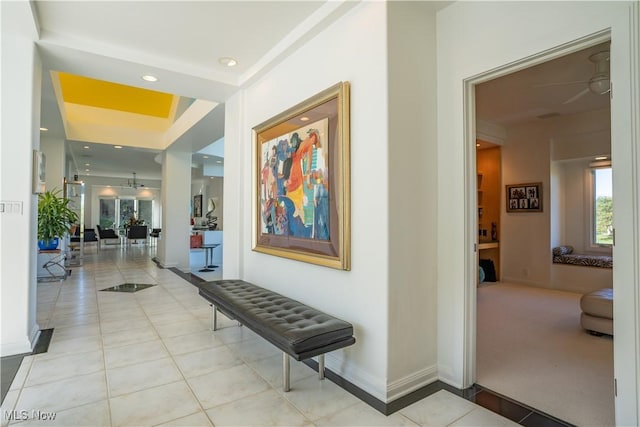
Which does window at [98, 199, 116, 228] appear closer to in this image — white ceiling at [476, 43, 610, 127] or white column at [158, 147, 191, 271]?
white column at [158, 147, 191, 271]

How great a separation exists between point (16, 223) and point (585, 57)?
222 inches

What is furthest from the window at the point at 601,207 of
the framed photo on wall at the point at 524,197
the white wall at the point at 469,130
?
the white wall at the point at 469,130

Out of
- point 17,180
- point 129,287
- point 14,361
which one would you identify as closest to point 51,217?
point 129,287

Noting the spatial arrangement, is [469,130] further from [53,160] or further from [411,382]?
[53,160]

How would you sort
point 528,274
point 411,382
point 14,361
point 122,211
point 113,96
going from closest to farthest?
point 411,382 → point 14,361 → point 528,274 → point 113,96 → point 122,211

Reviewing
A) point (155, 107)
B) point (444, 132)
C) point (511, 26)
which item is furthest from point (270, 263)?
point (155, 107)

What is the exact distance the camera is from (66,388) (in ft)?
7.65

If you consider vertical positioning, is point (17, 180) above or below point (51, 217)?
above

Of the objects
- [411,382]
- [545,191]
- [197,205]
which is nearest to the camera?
[411,382]

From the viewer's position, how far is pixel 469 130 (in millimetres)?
2404

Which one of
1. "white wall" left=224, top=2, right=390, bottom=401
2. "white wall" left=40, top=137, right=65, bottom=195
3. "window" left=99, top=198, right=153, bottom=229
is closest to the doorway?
"white wall" left=224, top=2, right=390, bottom=401

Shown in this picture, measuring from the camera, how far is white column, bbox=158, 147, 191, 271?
771cm

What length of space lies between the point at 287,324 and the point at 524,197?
18.8 ft

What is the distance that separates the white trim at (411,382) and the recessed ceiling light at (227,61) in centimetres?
343
